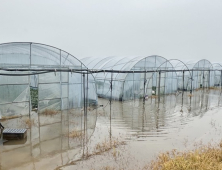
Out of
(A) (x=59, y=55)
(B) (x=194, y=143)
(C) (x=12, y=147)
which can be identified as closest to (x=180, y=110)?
(B) (x=194, y=143)

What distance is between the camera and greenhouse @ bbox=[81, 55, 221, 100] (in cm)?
2044

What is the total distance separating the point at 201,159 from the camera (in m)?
7.93

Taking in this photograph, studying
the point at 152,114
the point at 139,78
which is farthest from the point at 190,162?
the point at 139,78

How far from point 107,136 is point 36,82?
24.2 ft

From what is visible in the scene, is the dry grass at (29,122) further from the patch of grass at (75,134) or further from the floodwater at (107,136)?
the patch of grass at (75,134)

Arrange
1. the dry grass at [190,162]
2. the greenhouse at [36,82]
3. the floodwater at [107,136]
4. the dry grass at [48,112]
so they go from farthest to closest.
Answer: the dry grass at [48,112], the greenhouse at [36,82], the floodwater at [107,136], the dry grass at [190,162]

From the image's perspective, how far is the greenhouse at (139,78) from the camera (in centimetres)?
2044

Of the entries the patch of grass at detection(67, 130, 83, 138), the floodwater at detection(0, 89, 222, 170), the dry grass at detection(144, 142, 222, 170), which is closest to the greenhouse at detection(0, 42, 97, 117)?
the floodwater at detection(0, 89, 222, 170)

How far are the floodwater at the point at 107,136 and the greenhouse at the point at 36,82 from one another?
31.9 inches

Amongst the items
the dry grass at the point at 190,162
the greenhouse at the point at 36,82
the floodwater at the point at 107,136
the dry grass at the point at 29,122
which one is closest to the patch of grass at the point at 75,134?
the floodwater at the point at 107,136

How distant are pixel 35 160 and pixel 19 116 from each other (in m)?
6.40

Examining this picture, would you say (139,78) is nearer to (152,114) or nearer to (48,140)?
(152,114)

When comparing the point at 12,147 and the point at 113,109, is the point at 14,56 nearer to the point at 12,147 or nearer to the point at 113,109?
the point at 12,147

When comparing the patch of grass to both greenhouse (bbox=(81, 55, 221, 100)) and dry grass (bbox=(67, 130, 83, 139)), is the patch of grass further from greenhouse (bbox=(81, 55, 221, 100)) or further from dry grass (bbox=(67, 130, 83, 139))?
greenhouse (bbox=(81, 55, 221, 100))
